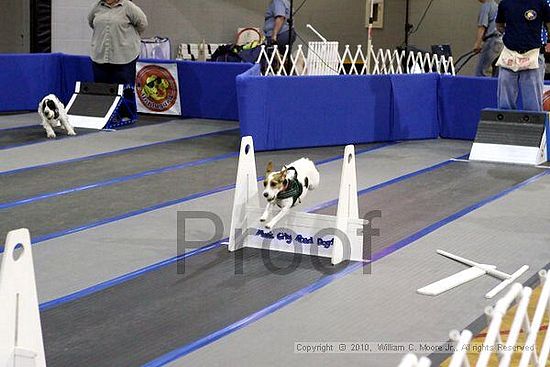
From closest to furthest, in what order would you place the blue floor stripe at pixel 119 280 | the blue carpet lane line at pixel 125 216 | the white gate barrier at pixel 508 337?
the white gate barrier at pixel 508 337, the blue floor stripe at pixel 119 280, the blue carpet lane line at pixel 125 216

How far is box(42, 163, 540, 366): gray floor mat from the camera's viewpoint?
178 inches

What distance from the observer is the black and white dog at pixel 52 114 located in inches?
428

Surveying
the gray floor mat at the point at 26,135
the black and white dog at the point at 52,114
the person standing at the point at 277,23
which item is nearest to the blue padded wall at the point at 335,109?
the black and white dog at the point at 52,114

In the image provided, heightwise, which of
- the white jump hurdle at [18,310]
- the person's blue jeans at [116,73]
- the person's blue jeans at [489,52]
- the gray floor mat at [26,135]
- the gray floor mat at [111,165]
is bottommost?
the gray floor mat at [111,165]

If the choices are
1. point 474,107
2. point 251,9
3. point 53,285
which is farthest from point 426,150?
point 251,9

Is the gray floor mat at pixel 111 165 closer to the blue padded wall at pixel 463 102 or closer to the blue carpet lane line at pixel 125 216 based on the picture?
the blue carpet lane line at pixel 125 216

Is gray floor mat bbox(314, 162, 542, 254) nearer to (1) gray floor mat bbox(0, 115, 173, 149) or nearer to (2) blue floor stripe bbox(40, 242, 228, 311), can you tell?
(2) blue floor stripe bbox(40, 242, 228, 311)

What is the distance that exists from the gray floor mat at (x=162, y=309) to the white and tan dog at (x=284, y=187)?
1.03ft

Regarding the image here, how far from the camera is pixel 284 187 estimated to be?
6051 millimetres

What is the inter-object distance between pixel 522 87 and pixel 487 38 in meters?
4.93

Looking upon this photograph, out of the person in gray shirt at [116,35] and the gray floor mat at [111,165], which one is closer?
the gray floor mat at [111,165]

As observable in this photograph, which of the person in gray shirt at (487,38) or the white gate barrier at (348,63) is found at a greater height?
the person in gray shirt at (487,38)

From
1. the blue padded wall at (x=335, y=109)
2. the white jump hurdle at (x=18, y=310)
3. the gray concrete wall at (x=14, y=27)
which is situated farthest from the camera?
the gray concrete wall at (x=14, y=27)

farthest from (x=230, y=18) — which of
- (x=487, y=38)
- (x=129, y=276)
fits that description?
(x=129, y=276)
